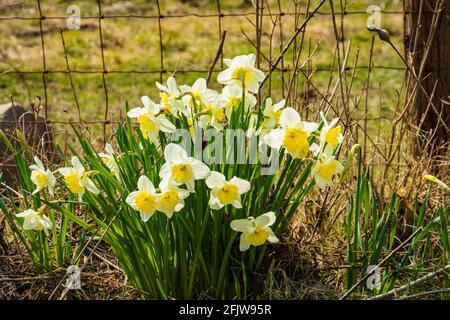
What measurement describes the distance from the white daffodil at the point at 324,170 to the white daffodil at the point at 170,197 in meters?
0.41

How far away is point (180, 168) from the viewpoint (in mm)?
2590

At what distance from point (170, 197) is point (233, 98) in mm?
470

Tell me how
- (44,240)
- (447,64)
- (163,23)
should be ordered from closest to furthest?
(44,240), (447,64), (163,23)

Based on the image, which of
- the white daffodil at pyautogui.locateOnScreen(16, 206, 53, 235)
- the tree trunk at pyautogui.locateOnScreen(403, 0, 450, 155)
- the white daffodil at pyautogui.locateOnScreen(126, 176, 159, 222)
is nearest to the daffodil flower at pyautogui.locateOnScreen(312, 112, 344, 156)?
the white daffodil at pyautogui.locateOnScreen(126, 176, 159, 222)

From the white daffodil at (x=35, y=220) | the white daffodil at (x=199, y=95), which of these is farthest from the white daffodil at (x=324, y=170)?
the white daffodil at (x=35, y=220)

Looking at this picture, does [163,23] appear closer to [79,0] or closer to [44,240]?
[79,0]

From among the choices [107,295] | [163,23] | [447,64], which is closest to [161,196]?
[107,295]

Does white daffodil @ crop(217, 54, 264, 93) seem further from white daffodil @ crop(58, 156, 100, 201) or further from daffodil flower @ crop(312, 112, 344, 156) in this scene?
white daffodil @ crop(58, 156, 100, 201)

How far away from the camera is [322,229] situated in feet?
10.9

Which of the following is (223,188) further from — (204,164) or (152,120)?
(152,120)

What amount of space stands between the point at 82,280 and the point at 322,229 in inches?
34.5

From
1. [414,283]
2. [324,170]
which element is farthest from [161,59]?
[414,283]

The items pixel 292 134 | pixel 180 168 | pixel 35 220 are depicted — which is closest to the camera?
pixel 180 168

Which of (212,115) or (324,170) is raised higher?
(212,115)
